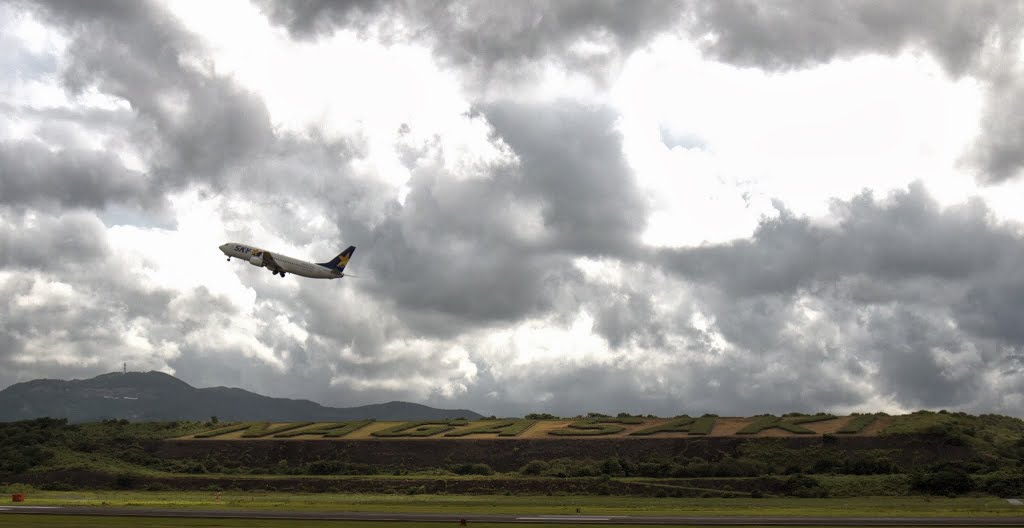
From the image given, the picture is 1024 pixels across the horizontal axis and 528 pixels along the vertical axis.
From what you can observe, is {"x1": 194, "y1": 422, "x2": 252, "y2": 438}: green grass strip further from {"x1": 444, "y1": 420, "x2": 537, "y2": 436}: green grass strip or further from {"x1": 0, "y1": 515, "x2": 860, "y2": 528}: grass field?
{"x1": 0, "y1": 515, "x2": 860, "y2": 528}: grass field

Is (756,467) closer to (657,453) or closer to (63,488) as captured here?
(657,453)

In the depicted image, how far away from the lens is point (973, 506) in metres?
76.4

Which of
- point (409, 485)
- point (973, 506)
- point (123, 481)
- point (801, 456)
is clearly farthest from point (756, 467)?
point (123, 481)

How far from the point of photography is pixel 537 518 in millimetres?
68062

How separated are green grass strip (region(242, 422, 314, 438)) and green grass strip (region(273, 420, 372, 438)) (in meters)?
2.43

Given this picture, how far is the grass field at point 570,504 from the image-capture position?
73375mm

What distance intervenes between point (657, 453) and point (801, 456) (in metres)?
19.0

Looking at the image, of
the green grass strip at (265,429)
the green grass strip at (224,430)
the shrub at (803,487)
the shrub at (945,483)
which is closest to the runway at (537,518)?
the shrub at (945,483)

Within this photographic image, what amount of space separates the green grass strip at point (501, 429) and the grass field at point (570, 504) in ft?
132

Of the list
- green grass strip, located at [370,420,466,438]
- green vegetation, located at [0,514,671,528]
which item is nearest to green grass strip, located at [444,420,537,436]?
green grass strip, located at [370,420,466,438]

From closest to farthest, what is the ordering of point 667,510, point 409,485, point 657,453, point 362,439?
point 667,510
point 409,485
point 657,453
point 362,439

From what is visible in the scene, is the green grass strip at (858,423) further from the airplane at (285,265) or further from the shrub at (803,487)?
the airplane at (285,265)

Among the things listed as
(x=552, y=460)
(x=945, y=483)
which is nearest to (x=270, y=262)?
(x=552, y=460)

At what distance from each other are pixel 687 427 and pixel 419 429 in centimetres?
4198
